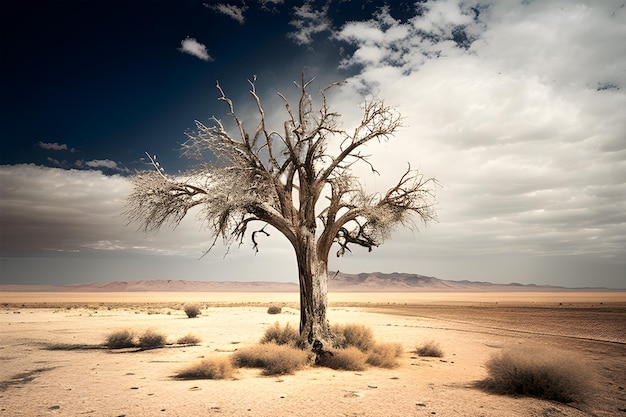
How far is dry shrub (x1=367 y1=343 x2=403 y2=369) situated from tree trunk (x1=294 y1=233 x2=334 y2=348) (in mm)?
1374

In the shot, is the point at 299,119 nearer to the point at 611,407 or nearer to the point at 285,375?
the point at 285,375

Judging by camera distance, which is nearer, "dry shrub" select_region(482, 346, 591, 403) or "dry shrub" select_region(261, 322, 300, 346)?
"dry shrub" select_region(482, 346, 591, 403)

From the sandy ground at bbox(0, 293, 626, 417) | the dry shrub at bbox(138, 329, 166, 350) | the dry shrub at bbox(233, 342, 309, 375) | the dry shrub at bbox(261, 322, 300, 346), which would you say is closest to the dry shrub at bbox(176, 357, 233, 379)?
the sandy ground at bbox(0, 293, 626, 417)

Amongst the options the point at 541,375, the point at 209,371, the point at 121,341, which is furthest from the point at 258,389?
the point at 121,341

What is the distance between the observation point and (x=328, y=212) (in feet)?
45.1

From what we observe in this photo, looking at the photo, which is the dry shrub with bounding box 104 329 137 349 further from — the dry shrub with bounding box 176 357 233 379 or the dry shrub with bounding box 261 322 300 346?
the dry shrub with bounding box 176 357 233 379

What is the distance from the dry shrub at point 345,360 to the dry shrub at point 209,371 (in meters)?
2.89

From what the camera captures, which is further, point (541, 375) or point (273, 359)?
point (273, 359)

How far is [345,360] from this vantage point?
11156mm

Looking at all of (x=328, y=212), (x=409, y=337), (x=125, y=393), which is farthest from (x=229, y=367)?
(x=409, y=337)

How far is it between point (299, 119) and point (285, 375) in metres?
8.03

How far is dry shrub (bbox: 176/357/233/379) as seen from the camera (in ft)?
32.6

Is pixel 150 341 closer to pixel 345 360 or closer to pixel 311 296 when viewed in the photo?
pixel 311 296

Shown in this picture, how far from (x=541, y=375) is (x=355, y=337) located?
6453 millimetres
